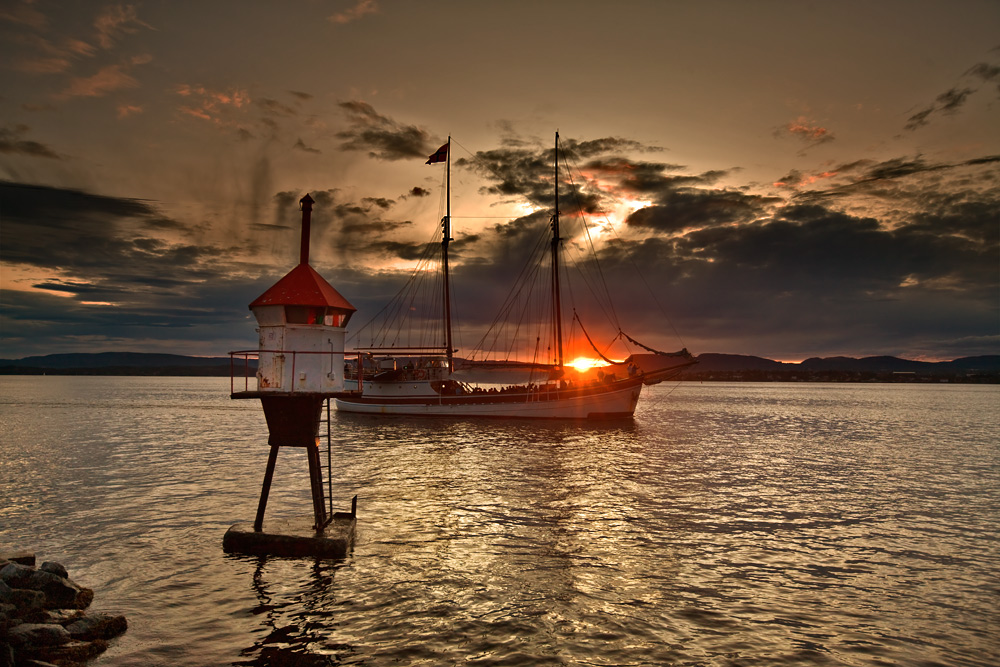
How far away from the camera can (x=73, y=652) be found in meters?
9.01

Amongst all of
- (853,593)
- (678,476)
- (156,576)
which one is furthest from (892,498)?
(156,576)

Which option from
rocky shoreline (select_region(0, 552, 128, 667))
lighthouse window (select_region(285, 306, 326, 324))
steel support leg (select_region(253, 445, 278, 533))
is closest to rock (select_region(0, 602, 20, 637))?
rocky shoreline (select_region(0, 552, 128, 667))

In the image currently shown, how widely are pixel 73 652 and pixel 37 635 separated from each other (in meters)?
0.62

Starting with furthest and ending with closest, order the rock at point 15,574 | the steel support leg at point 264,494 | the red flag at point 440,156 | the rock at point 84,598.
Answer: the red flag at point 440,156 < the steel support leg at point 264,494 < the rock at point 84,598 < the rock at point 15,574

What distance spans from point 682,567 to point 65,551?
632 inches

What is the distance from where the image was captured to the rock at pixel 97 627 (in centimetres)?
968

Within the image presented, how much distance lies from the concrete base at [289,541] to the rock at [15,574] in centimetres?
418

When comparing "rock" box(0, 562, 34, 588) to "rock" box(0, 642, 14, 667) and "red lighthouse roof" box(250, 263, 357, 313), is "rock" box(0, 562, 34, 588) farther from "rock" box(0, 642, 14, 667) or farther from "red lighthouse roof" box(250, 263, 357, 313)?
"red lighthouse roof" box(250, 263, 357, 313)

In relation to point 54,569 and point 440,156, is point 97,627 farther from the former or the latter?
point 440,156

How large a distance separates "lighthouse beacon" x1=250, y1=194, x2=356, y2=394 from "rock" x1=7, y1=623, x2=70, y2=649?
585 cm

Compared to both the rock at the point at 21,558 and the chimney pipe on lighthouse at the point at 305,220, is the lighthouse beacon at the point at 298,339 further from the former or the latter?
the rock at the point at 21,558

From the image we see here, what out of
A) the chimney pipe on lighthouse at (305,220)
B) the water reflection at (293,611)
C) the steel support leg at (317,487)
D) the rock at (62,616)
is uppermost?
the chimney pipe on lighthouse at (305,220)

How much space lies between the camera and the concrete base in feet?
46.2

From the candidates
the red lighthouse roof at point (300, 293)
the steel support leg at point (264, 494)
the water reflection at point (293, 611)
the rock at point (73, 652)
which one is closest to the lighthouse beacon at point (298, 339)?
the red lighthouse roof at point (300, 293)
